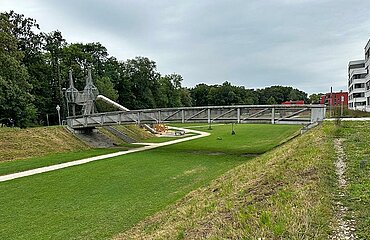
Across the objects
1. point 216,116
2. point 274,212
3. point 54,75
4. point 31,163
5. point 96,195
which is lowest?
point 31,163

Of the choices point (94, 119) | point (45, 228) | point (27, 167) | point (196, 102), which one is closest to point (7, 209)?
point (45, 228)

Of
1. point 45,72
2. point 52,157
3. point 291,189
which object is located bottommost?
point 52,157

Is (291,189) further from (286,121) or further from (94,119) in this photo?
(94,119)

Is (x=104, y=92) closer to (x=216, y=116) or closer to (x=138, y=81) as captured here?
(x=138, y=81)

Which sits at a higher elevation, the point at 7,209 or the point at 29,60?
the point at 29,60

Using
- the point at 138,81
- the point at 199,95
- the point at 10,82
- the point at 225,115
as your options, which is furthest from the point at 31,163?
the point at 199,95

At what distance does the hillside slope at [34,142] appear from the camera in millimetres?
26922

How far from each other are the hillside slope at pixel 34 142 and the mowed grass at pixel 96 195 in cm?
857

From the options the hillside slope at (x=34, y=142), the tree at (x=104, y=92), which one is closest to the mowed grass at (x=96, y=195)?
the hillside slope at (x=34, y=142)

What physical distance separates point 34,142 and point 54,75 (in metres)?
35.1

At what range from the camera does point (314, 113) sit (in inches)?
948

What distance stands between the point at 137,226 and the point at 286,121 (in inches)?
722

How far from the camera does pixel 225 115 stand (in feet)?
91.1

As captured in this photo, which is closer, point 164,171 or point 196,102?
point 164,171
